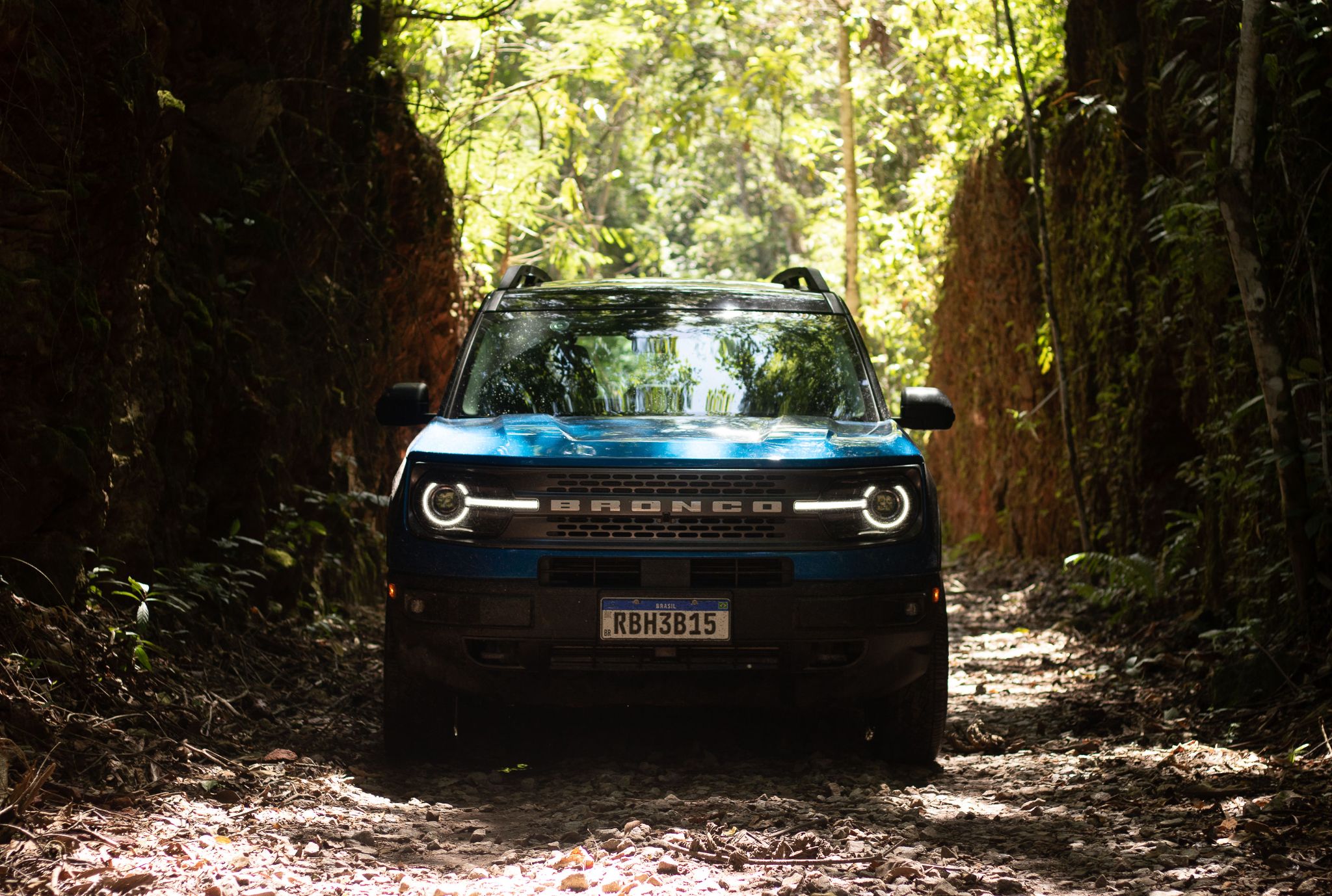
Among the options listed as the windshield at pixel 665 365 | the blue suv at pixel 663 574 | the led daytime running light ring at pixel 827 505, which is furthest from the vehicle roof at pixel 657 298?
the led daytime running light ring at pixel 827 505

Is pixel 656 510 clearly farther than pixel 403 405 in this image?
No

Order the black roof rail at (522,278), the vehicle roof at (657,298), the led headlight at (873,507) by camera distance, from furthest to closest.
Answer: the black roof rail at (522,278) → the vehicle roof at (657,298) → the led headlight at (873,507)

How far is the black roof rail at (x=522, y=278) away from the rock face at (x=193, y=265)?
159cm

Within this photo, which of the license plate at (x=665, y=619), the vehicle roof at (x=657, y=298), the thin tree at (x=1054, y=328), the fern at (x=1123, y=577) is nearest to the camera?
the license plate at (x=665, y=619)

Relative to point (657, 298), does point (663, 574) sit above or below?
below

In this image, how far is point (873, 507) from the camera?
532cm

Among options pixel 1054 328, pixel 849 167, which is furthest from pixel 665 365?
pixel 849 167

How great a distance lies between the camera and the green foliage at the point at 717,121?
51.1 ft

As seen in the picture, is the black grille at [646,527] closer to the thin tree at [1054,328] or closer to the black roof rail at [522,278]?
the black roof rail at [522,278]

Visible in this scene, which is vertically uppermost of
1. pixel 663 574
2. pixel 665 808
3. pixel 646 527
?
pixel 646 527

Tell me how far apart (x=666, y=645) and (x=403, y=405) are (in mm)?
1795

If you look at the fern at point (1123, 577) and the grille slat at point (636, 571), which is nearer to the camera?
the grille slat at point (636, 571)

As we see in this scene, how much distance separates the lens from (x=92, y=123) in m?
5.71

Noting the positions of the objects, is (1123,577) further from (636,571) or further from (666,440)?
(636,571)
